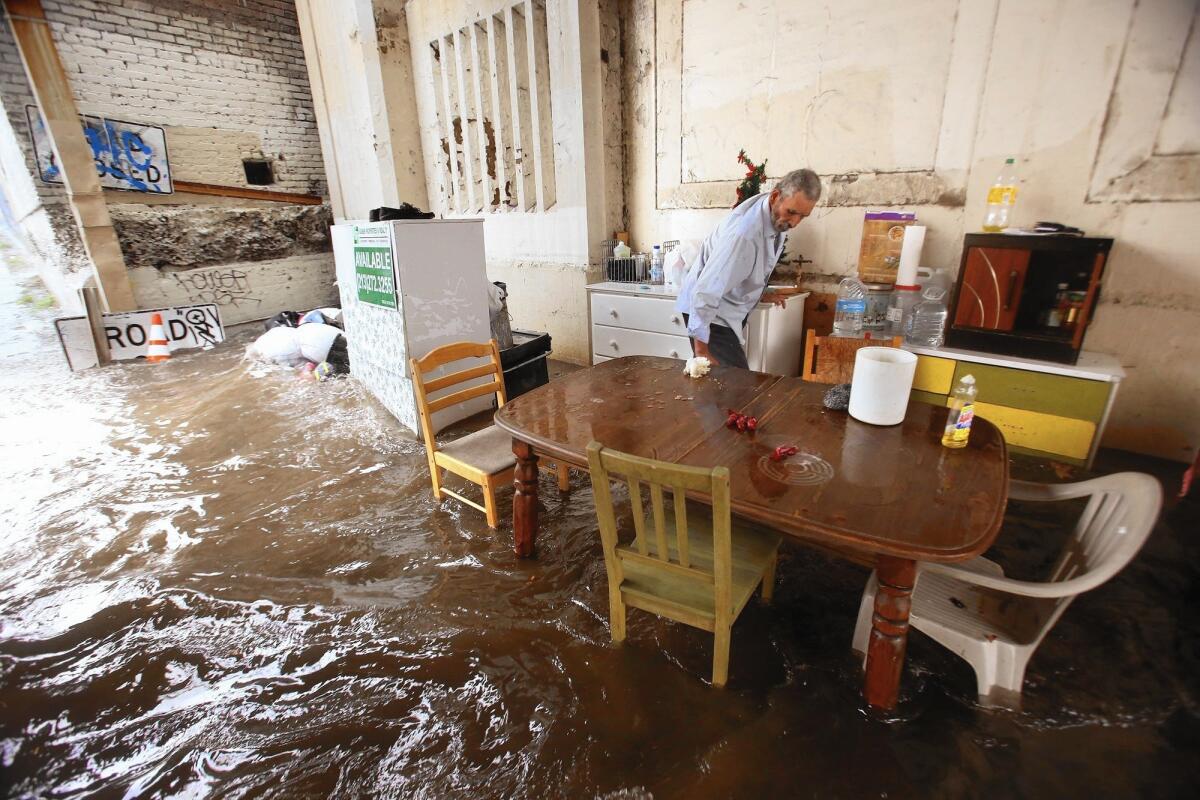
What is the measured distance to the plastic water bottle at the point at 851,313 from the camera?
3.28 meters

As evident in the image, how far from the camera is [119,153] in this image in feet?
19.0

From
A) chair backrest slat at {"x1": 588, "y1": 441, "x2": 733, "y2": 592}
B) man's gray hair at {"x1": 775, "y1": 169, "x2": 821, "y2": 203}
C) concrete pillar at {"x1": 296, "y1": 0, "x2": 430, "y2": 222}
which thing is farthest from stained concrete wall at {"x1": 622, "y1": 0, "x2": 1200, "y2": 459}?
concrete pillar at {"x1": 296, "y1": 0, "x2": 430, "y2": 222}

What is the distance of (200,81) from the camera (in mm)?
6273

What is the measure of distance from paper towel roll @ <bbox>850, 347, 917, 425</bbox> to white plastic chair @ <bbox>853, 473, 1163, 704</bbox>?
393mm

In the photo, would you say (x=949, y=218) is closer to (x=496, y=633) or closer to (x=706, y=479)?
(x=706, y=479)

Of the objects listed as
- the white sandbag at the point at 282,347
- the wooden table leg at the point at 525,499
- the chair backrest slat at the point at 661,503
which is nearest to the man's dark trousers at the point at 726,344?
the wooden table leg at the point at 525,499

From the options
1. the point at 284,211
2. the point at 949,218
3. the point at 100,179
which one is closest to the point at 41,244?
the point at 100,179

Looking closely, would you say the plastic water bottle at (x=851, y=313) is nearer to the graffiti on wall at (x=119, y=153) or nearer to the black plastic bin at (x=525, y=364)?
the black plastic bin at (x=525, y=364)

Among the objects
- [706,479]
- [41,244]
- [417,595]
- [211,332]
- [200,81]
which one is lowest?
[417,595]

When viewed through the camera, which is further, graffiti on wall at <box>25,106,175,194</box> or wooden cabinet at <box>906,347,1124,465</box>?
graffiti on wall at <box>25,106,175,194</box>

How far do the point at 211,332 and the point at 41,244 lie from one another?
112 inches

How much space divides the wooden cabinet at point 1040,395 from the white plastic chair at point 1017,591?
5.04 ft

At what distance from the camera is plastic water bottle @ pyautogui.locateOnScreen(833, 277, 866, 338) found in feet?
10.8

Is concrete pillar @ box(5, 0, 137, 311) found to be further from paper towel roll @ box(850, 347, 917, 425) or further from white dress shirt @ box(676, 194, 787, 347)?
paper towel roll @ box(850, 347, 917, 425)
